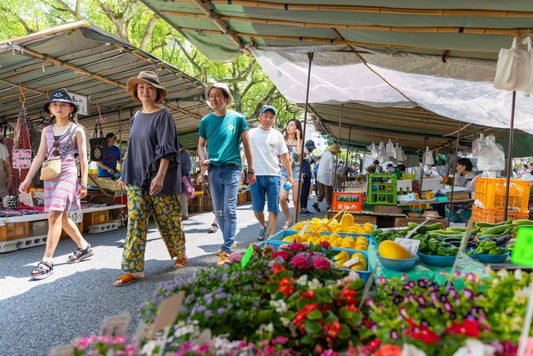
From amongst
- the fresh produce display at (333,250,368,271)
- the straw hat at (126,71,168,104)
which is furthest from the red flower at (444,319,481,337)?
the straw hat at (126,71,168,104)

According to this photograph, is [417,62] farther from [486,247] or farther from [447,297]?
[447,297]

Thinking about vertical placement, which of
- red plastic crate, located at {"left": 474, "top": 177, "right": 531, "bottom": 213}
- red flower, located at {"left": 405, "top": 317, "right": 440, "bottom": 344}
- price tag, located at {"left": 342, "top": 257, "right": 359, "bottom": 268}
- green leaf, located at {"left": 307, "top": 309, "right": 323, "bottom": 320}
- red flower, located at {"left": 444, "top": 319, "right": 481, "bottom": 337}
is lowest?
price tag, located at {"left": 342, "top": 257, "right": 359, "bottom": 268}

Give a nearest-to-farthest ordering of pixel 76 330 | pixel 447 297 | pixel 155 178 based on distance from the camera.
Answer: pixel 447 297 < pixel 76 330 < pixel 155 178

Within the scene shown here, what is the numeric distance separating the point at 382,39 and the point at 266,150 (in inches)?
95.9

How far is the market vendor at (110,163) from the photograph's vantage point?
753cm

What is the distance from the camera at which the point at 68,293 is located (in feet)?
11.1

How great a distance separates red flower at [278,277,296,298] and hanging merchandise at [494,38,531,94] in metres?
2.71

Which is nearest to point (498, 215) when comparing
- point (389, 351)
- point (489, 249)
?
point (489, 249)

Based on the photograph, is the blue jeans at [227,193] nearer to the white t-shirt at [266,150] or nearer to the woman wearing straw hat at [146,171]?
the woman wearing straw hat at [146,171]

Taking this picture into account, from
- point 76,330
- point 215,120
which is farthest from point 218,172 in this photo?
point 76,330

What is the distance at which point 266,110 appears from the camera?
17.7 ft

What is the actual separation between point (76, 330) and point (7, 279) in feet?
6.26

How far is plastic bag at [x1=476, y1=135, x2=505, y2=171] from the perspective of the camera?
8031mm

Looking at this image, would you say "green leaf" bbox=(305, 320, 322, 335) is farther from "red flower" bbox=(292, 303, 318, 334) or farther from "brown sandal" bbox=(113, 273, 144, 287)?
"brown sandal" bbox=(113, 273, 144, 287)
